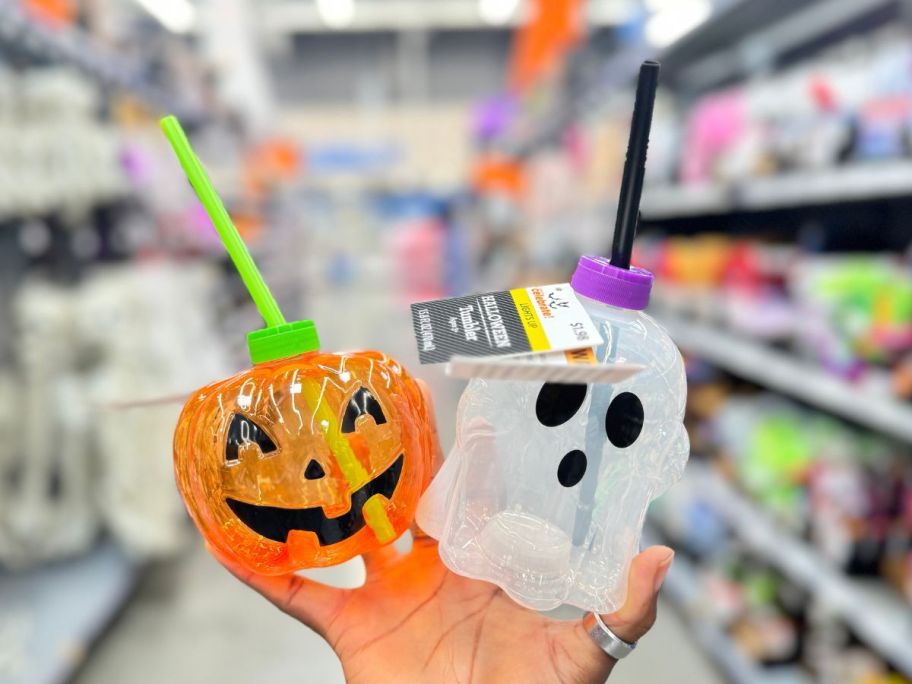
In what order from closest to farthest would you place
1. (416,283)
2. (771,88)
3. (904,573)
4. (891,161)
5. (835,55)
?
(891,161) → (904,573) → (771,88) → (835,55) → (416,283)

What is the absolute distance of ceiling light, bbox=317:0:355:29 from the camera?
11.7 m

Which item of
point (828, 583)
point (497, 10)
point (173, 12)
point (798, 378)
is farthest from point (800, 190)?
point (497, 10)

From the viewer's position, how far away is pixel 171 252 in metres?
2.89

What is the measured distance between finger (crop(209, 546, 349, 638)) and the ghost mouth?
0.09m

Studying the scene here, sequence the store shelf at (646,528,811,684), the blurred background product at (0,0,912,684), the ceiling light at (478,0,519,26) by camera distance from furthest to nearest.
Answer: the ceiling light at (478,0,519,26), the store shelf at (646,528,811,684), the blurred background product at (0,0,912,684)

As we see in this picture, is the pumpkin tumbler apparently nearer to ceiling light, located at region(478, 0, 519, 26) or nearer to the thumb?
the thumb

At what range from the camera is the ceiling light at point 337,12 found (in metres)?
11.7

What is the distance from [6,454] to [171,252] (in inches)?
46.5

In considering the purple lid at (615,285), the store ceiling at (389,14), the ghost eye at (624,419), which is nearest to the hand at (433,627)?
the ghost eye at (624,419)

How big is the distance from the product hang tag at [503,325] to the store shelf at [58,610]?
176 cm

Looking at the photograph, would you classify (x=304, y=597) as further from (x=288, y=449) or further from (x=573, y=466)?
(x=573, y=466)

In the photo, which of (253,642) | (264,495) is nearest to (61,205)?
(253,642)

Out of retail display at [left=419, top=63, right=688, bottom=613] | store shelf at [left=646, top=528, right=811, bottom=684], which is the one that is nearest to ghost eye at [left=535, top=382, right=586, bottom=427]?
retail display at [left=419, top=63, right=688, bottom=613]

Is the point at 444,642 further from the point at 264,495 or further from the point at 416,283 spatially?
the point at 416,283
